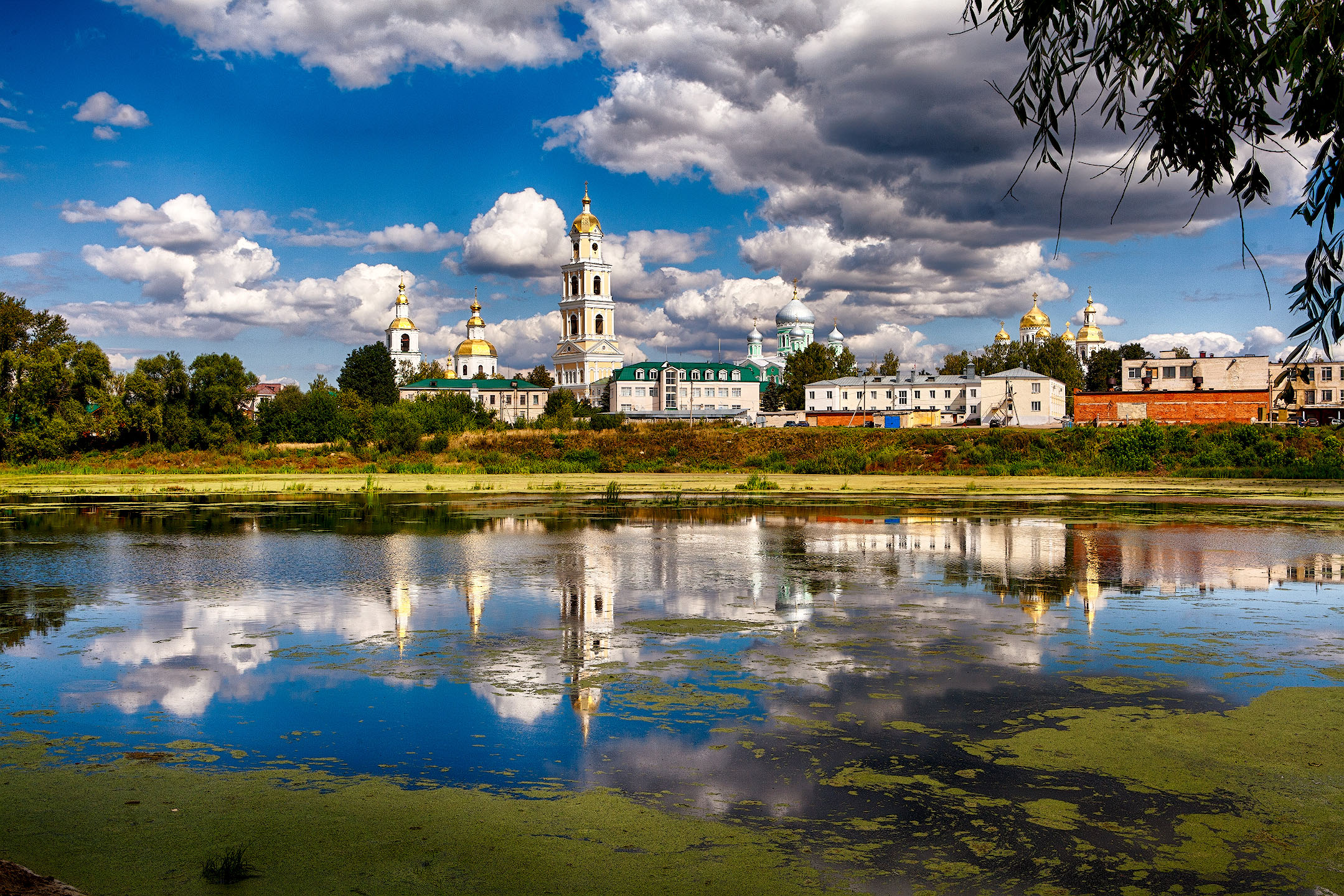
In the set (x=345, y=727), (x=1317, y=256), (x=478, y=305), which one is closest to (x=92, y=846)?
(x=345, y=727)

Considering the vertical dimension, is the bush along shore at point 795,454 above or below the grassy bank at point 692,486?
above

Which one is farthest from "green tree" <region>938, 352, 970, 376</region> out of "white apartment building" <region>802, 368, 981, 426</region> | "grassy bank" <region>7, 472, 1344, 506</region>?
"grassy bank" <region>7, 472, 1344, 506</region>

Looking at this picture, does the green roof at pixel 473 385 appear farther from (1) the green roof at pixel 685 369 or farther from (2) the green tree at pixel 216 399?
(2) the green tree at pixel 216 399

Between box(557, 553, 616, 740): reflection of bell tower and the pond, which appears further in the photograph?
box(557, 553, 616, 740): reflection of bell tower

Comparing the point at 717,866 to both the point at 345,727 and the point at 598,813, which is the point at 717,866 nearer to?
the point at 598,813

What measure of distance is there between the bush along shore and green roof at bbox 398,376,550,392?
58.8 m

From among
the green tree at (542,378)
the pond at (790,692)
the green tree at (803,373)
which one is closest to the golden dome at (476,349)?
the green tree at (542,378)

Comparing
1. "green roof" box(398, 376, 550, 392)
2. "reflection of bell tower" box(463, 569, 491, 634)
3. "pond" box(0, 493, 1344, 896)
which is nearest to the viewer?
"pond" box(0, 493, 1344, 896)

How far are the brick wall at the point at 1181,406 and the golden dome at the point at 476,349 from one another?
9370cm

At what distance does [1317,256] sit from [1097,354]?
12109 centimetres

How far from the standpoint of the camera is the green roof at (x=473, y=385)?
12925cm

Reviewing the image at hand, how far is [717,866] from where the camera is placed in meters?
5.80

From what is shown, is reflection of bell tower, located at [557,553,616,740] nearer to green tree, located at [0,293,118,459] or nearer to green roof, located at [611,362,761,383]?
green tree, located at [0,293,118,459]

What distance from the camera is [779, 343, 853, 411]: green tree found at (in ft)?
370
